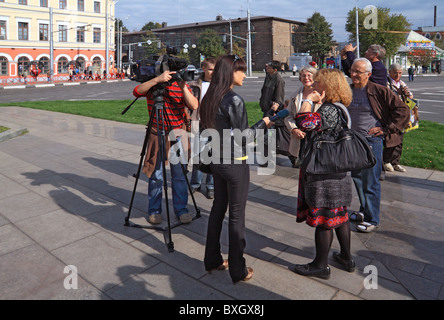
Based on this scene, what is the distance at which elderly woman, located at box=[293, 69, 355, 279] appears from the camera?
3.19 meters

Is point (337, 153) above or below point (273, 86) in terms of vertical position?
below

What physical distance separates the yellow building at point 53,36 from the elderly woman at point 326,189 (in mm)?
44320

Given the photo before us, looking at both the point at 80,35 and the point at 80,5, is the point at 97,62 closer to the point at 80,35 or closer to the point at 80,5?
the point at 80,35

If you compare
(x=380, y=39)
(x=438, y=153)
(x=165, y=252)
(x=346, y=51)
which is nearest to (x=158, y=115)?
(x=165, y=252)

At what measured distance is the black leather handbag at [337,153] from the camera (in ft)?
10.3

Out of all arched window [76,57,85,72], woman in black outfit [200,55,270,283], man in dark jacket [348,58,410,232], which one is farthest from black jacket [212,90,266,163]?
arched window [76,57,85,72]

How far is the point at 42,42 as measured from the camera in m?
47.7

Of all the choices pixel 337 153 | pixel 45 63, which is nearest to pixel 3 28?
pixel 45 63

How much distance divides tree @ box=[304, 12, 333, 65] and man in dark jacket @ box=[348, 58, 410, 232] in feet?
231

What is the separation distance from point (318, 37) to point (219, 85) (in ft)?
241

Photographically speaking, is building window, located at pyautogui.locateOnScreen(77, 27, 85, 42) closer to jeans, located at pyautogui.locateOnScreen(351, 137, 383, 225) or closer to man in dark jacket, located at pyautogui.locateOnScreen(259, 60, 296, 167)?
man in dark jacket, located at pyautogui.locateOnScreen(259, 60, 296, 167)

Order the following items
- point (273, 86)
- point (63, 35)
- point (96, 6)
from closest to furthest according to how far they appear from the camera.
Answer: point (273, 86) → point (63, 35) → point (96, 6)

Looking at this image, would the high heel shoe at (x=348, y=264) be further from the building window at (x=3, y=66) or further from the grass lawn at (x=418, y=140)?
the building window at (x=3, y=66)

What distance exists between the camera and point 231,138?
3043 millimetres
